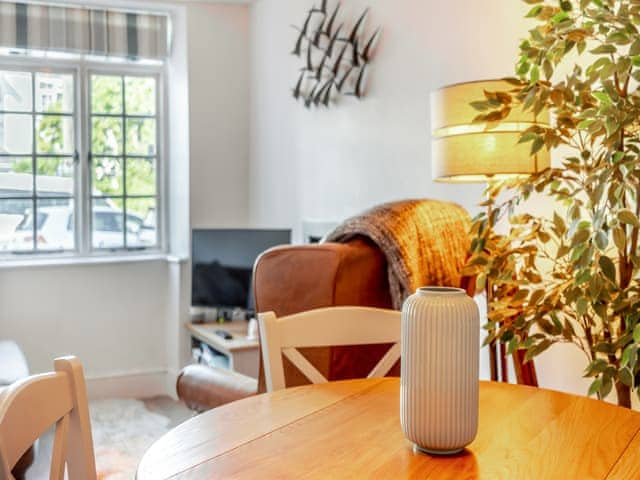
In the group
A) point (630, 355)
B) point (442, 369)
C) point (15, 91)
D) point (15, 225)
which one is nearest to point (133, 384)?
point (15, 225)

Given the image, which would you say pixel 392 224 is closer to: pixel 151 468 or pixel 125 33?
pixel 151 468

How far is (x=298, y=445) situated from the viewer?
1.19 metres

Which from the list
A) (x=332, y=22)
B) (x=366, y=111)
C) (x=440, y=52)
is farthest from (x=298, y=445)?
(x=332, y=22)

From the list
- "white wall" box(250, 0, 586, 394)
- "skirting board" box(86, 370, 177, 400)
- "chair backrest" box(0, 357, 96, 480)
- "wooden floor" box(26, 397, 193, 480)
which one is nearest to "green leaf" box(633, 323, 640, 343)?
"white wall" box(250, 0, 586, 394)

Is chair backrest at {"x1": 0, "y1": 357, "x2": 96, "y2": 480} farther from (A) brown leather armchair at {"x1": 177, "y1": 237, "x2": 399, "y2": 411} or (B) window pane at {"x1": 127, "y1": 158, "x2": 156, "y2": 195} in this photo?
(B) window pane at {"x1": 127, "y1": 158, "x2": 156, "y2": 195}

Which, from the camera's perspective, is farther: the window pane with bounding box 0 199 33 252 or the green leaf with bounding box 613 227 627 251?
the window pane with bounding box 0 199 33 252

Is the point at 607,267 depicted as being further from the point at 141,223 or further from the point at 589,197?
the point at 141,223

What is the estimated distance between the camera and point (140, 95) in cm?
498

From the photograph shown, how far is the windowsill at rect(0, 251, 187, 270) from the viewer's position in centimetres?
453

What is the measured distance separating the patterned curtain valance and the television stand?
1.89m

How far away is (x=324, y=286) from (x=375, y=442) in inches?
39.2

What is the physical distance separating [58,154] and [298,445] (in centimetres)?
406

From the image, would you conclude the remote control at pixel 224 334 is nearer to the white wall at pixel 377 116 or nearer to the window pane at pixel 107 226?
the white wall at pixel 377 116

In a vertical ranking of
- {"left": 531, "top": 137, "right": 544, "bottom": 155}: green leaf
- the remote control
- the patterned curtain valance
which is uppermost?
the patterned curtain valance
